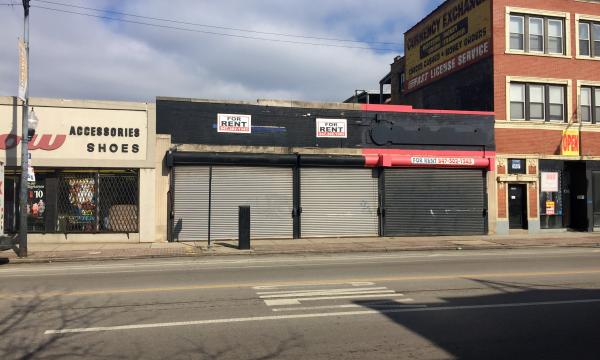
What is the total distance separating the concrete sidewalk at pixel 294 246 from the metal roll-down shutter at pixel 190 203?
78cm

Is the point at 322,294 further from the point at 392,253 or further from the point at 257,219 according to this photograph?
the point at 257,219

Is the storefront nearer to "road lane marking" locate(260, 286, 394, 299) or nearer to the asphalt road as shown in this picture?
the asphalt road

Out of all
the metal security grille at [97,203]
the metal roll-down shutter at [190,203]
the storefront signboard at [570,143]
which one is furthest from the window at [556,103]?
the metal security grille at [97,203]

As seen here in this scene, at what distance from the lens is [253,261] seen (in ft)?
48.5

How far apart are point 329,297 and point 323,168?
12757 millimetres

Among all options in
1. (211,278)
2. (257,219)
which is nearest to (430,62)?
(257,219)

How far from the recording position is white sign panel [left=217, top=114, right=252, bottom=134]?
20.4 meters

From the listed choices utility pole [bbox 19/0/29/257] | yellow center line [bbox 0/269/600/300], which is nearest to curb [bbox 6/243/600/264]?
utility pole [bbox 19/0/29/257]

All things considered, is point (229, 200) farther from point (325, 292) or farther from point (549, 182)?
point (549, 182)

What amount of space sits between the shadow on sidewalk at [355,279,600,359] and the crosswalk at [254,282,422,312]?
0.31m

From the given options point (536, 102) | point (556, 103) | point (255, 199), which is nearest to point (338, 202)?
point (255, 199)

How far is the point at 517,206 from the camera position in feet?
Answer: 79.2

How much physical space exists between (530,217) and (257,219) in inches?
495

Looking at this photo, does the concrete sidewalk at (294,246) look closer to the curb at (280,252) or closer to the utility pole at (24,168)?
the curb at (280,252)
